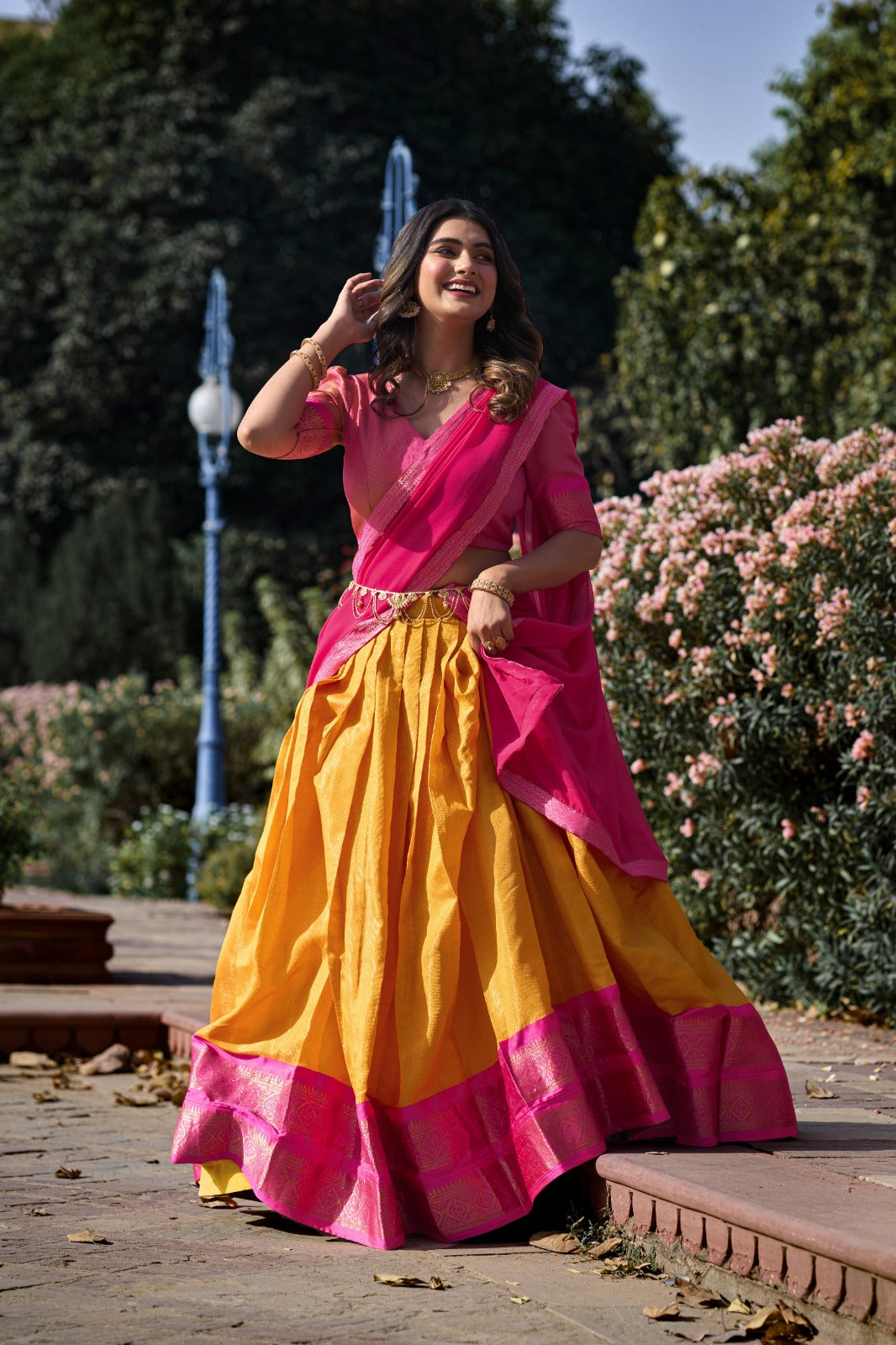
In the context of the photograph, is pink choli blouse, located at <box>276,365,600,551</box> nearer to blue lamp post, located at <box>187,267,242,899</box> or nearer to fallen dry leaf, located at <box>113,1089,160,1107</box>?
fallen dry leaf, located at <box>113,1089,160,1107</box>

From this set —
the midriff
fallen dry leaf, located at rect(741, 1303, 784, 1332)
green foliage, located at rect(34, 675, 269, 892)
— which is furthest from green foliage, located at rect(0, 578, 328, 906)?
fallen dry leaf, located at rect(741, 1303, 784, 1332)

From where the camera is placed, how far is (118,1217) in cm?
317

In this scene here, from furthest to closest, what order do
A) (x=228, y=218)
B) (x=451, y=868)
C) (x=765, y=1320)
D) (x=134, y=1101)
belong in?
(x=228, y=218) → (x=134, y=1101) → (x=451, y=868) → (x=765, y=1320)

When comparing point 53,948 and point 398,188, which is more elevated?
point 398,188

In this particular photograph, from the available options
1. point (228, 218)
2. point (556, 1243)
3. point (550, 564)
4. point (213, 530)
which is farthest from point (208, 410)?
point (228, 218)

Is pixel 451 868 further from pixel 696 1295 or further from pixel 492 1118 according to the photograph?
pixel 696 1295

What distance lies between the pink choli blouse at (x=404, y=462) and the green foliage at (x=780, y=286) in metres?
9.25

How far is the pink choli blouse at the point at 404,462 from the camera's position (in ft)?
10.9

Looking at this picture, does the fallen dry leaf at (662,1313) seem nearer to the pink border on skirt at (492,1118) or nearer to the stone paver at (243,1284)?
the stone paver at (243,1284)

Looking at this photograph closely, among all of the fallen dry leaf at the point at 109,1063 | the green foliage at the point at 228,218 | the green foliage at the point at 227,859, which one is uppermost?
the green foliage at the point at 228,218

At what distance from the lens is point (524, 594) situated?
3.36 m

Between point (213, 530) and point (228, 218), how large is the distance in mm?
12860

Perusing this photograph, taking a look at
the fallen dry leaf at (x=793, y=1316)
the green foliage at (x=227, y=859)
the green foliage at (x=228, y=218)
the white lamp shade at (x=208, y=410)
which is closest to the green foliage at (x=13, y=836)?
the green foliage at (x=227, y=859)

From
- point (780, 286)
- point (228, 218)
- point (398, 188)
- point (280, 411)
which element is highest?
point (228, 218)
